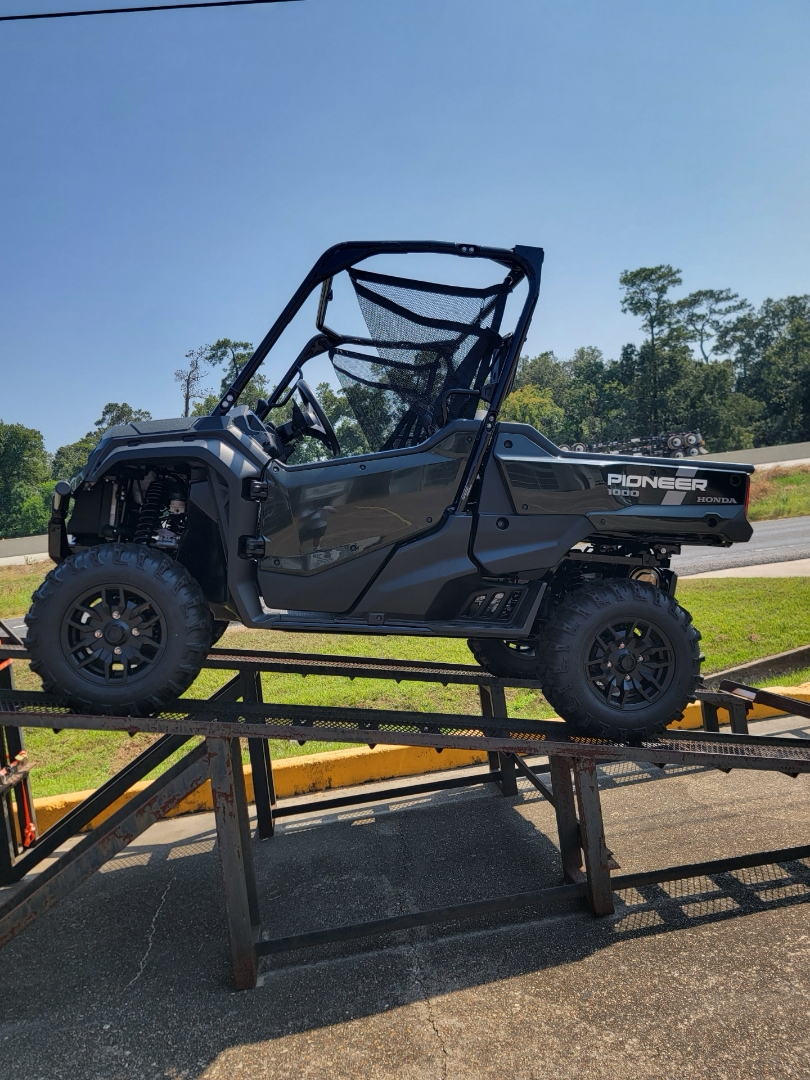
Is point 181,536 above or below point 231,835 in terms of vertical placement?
above

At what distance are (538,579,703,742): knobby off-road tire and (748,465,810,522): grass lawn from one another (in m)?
20.0

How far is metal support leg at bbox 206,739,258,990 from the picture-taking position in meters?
3.12

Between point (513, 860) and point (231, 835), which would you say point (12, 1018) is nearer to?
point (231, 835)

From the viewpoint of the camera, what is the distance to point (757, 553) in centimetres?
1487

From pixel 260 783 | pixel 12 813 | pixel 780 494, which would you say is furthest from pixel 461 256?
pixel 780 494

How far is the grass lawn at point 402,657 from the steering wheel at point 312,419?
298 cm

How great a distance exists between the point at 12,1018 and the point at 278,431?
2937 mm

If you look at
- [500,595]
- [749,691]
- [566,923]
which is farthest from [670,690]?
[749,691]

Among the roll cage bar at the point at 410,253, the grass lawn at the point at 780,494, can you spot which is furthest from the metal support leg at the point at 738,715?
the grass lawn at the point at 780,494

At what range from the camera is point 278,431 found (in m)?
4.11

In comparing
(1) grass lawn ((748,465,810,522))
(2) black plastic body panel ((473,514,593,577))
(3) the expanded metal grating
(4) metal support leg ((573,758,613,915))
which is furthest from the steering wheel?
(1) grass lawn ((748,465,810,522))

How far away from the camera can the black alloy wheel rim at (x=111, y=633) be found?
3.31 metres

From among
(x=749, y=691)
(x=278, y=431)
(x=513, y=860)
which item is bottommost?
(x=513, y=860)

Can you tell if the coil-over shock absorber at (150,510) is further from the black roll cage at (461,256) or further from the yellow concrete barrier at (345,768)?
the yellow concrete barrier at (345,768)
